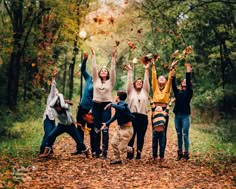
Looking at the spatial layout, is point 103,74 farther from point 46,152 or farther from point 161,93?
point 46,152

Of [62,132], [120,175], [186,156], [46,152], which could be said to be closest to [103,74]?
[62,132]

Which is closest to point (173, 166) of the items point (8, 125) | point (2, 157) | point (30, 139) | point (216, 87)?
point (2, 157)

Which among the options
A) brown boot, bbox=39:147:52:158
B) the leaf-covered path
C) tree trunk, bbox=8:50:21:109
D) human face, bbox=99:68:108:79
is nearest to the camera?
the leaf-covered path

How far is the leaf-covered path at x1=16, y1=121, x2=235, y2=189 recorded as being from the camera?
769 centimetres

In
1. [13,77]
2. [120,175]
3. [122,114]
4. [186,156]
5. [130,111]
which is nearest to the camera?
[120,175]

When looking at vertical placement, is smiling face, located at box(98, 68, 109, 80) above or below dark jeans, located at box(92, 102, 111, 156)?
above

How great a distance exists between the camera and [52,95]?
10.4 metres

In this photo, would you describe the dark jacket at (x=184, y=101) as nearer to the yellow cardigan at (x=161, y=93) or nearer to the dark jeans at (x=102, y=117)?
the yellow cardigan at (x=161, y=93)

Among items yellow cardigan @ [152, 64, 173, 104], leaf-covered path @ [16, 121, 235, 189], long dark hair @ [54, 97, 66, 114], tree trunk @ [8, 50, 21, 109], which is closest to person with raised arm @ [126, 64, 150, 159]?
yellow cardigan @ [152, 64, 173, 104]

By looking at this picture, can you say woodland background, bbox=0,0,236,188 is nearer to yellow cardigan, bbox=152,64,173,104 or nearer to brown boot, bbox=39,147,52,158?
brown boot, bbox=39,147,52,158

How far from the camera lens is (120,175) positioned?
8555 mm

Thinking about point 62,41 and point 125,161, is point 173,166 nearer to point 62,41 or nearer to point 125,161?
point 125,161

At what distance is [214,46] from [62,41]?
406 inches

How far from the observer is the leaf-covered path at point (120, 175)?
7691 millimetres
